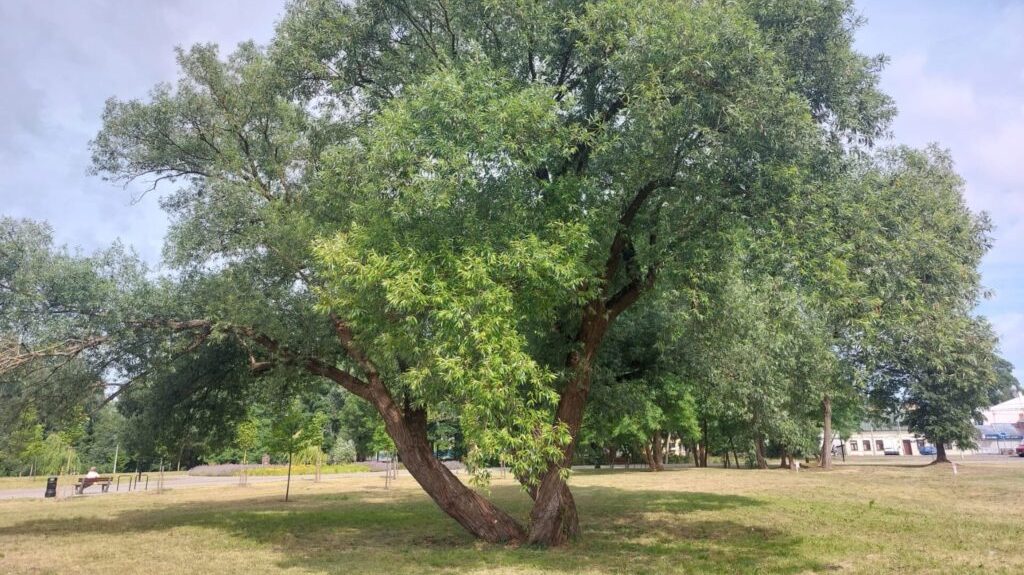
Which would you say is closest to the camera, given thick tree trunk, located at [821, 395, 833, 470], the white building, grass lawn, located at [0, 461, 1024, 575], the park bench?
grass lawn, located at [0, 461, 1024, 575]

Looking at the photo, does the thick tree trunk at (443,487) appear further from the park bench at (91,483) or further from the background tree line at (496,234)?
the park bench at (91,483)

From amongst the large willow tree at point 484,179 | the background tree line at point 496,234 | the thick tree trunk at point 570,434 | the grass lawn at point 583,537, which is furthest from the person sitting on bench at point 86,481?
the thick tree trunk at point 570,434

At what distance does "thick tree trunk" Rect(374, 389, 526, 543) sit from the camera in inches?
464

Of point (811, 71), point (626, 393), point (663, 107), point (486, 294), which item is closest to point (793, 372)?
point (626, 393)

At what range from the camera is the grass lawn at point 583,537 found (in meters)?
9.69

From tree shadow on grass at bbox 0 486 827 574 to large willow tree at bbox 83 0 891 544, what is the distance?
132 centimetres

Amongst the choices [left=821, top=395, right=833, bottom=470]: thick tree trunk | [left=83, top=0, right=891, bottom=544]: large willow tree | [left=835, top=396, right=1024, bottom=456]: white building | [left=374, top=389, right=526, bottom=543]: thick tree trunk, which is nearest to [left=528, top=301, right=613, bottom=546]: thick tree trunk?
[left=83, top=0, right=891, bottom=544]: large willow tree

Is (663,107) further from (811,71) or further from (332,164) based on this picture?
(332,164)

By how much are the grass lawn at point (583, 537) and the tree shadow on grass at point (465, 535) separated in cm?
5

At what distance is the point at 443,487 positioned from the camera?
39.7 ft

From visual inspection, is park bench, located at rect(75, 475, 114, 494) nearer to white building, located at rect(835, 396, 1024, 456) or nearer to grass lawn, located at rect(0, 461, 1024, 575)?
grass lawn, located at rect(0, 461, 1024, 575)

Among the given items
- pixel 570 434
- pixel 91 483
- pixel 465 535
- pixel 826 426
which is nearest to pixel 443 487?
pixel 465 535

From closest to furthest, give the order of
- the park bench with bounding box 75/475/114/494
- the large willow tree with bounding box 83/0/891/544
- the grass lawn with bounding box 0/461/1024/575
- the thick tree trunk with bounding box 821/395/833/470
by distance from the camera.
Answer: the large willow tree with bounding box 83/0/891/544 < the grass lawn with bounding box 0/461/1024/575 < the park bench with bounding box 75/475/114/494 < the thick tree trunk with bounding box 821/395/833/470

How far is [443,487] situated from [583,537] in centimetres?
320
